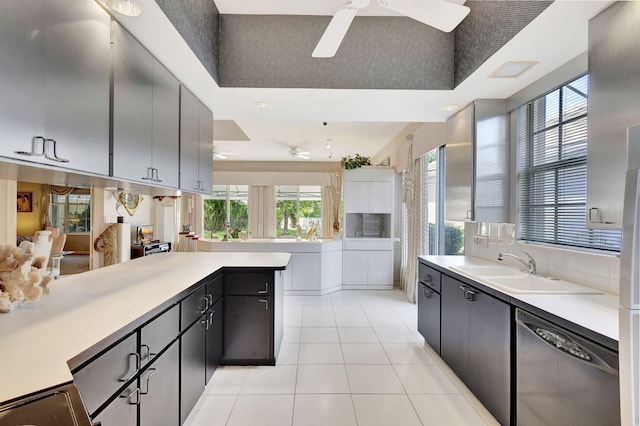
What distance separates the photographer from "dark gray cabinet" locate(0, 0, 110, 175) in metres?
1.08

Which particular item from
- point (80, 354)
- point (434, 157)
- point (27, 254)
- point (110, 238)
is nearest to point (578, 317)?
point (80, 354)

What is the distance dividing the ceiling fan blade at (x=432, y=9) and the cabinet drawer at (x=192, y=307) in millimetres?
1957

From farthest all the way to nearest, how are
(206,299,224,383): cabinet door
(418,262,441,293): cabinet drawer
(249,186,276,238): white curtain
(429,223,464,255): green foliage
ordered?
1. (249,186,276,238): white curtain
2. (429,223,464,255): green foliage
3. (418,262,441,293): cabinet drawer
4. (206,299,224,383): cabinet door

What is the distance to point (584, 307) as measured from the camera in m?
1.59

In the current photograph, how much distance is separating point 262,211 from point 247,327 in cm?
562

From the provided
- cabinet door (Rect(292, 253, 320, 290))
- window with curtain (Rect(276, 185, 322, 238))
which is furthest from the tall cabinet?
window with curtain (Rect(276, 185, 322, 238))

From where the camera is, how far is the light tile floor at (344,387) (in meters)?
2.07

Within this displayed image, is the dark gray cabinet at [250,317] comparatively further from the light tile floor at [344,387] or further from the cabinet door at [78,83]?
the cabinet door at [78,83]

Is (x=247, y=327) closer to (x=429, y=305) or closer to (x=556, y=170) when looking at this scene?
(x=429, y=305)

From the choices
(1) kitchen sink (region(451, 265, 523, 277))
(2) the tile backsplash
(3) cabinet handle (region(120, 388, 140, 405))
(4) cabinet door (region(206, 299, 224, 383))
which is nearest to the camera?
(3) cabinet handle (region(120, 388, 140, 405))

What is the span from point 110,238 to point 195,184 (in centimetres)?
164

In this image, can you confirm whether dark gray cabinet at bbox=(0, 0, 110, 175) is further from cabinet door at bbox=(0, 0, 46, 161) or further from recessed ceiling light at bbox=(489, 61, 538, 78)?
recessed ceiling light at bbox=(489, 61, 538, 78)

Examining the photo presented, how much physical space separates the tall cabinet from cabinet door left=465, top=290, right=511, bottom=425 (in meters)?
A: 3.36

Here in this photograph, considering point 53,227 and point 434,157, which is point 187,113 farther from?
point 434,157
